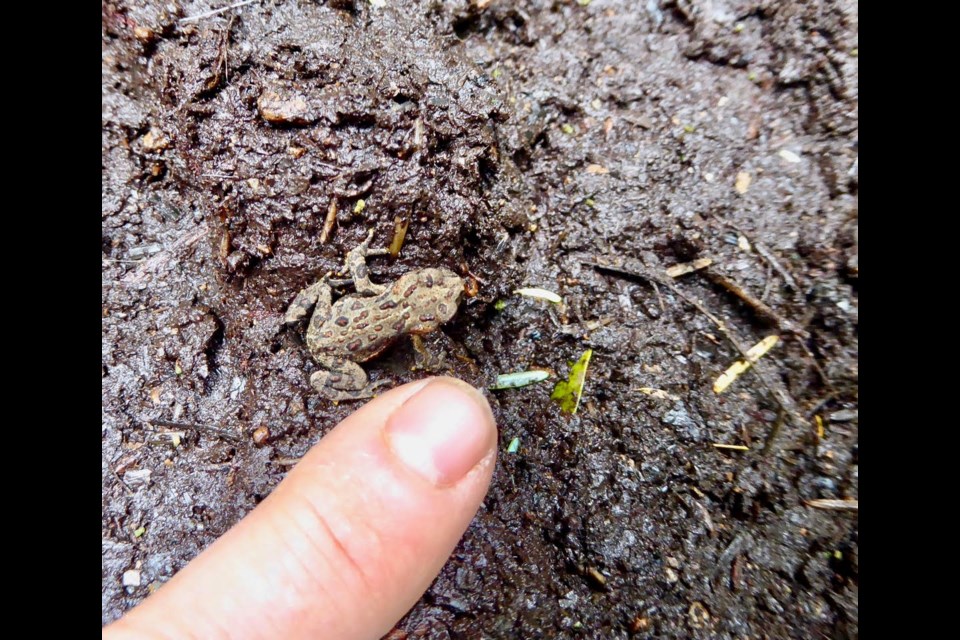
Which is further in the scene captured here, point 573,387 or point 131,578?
point 573,387

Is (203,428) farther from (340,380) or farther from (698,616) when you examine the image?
(698,616)

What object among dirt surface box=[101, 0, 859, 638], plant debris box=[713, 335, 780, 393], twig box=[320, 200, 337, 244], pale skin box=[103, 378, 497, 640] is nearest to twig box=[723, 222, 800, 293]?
dirt surface box=[101, 0, 859, 638]

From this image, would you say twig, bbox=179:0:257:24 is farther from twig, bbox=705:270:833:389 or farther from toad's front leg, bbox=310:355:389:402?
twig, bbox=705:270:833:389

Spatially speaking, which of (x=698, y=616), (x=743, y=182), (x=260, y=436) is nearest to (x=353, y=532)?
(x=260, y=436)

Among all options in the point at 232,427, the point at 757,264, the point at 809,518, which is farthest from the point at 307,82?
the point at 809,518

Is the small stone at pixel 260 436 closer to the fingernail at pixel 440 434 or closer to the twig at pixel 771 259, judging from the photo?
the fingernail at pixel 440 434

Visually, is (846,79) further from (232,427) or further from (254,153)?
(232,427)

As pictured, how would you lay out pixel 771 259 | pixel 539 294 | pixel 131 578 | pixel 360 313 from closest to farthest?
pixel 131 578, pixel 771 259, pixel 539 294, pixel 360 313
